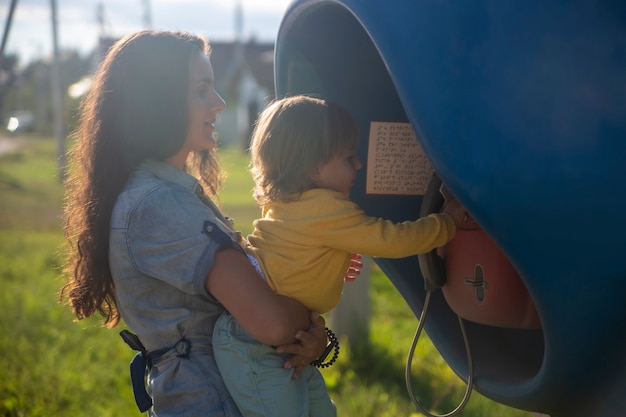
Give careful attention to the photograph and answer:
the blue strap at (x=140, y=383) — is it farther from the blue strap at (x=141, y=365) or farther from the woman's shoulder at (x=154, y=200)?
the woman's shoulder at (x=154, y=200)

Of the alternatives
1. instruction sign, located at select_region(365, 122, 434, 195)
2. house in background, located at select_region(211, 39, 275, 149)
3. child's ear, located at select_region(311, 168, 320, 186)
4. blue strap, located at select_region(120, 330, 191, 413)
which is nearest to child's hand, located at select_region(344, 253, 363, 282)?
instruction sign, located at select_region(365, 122, 434, 195)

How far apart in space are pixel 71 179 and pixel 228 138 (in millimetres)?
41767

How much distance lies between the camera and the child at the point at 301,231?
1904mm

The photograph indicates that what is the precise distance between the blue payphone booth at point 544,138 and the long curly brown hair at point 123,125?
19.4 inches

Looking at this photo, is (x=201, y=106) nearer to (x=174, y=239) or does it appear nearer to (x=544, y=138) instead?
(x=174, y=239)

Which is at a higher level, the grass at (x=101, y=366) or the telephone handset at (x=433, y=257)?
the telephone handset at (x=433, y=257)

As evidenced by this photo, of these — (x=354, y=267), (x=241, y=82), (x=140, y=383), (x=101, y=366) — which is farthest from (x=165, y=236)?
(x=241, y=82)

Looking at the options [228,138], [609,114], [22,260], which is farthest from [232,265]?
[228,138]

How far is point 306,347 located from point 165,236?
371 millimetres

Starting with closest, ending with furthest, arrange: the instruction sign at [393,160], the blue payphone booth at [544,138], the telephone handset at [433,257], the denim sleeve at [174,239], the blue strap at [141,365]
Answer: the blue payphone booth at [544,138] < the denim sleeve at [174,239] < the blue strap at [141,365] < the telephone handset at [433,257] < the instruction sign at [393,160]

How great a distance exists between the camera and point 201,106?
2066 millimetres

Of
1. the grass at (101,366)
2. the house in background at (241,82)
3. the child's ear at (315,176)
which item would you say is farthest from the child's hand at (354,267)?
the house in background at (241,82)

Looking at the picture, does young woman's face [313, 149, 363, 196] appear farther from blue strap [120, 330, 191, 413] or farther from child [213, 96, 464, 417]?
blue strap [120, 330, 191, 413]

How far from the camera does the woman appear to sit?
1.88 meters
